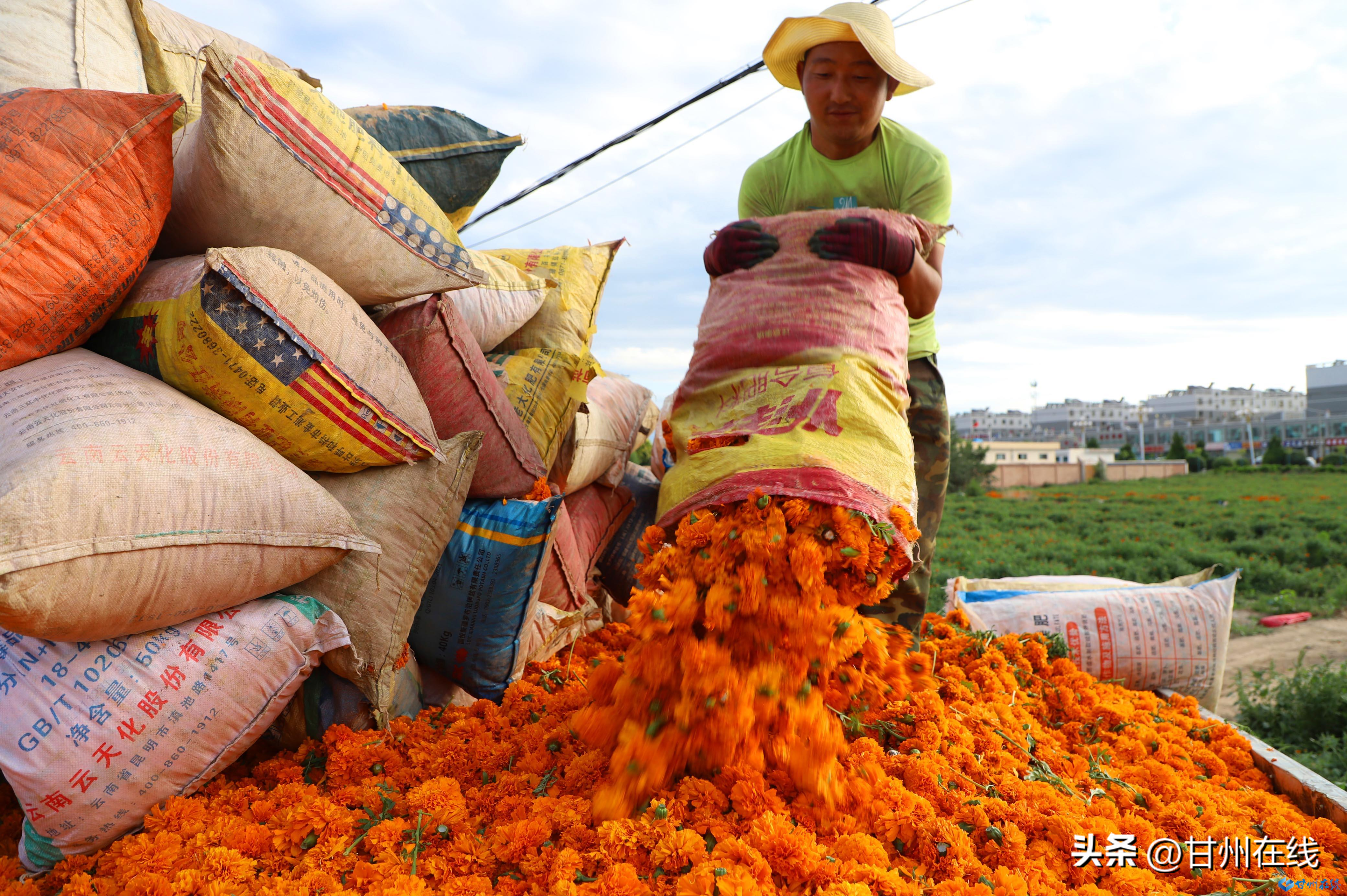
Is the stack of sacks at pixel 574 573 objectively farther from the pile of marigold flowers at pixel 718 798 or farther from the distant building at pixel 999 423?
the distant building at pixel 999 423

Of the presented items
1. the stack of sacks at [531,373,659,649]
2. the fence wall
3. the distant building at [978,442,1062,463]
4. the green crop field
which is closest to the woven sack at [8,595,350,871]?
the stack of sacks at [531,373,659,649]

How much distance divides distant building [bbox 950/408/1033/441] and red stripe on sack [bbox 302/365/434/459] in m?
78.5

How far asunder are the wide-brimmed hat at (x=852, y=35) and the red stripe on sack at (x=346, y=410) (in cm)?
164

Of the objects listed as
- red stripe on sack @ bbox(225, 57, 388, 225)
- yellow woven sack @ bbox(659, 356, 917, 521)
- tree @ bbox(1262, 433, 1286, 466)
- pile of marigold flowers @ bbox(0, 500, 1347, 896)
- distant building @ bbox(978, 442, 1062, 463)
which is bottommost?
pile of marigold flowers @ bbox(0, 500, 1347, 896)

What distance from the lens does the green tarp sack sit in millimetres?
2574

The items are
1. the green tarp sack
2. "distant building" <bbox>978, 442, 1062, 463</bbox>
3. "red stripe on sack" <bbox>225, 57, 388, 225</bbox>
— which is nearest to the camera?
"red stripe on sack" <bbox>225, 57, 388, 225</bbox>

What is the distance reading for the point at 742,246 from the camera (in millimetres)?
2129

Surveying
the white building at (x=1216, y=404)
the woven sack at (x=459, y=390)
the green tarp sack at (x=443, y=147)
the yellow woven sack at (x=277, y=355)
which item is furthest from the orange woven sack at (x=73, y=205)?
the white building at (x=1216, y=404)

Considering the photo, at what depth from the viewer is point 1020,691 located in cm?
246

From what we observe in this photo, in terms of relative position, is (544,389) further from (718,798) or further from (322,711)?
(718,798)

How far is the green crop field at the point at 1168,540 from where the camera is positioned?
6.39 meters

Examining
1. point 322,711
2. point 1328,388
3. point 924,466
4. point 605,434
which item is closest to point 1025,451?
point 1328,388

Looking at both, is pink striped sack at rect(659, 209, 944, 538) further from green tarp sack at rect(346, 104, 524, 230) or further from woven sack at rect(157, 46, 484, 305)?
green tarp sack at rect(346, 104, 524, 230)

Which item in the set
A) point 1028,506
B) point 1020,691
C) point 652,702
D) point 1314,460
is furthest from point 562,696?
point 1314,460
